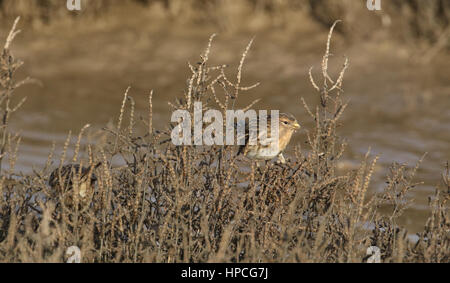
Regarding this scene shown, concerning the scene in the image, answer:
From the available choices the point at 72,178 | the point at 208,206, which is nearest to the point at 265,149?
the point at 208,206

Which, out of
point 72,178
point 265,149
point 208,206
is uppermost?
point 265,149

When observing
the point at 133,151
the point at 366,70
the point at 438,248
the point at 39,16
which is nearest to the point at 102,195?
Answer: the point at 133,151

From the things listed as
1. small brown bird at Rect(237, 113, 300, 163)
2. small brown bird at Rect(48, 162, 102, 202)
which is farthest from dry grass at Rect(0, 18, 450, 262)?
small brown bird at Rect(237, 113, 300, 163)

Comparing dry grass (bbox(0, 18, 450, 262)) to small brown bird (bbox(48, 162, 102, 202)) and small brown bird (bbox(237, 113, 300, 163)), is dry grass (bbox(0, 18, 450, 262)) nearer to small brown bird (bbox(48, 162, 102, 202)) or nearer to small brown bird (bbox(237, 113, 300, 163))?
small brown bird (bbox(48, 162, 102, 202))

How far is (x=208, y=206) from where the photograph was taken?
17.8 ft

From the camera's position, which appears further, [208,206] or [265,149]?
[265,149]

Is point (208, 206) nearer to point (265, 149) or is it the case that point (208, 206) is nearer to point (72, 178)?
point (265, 149)

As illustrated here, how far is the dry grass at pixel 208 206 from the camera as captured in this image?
5.11 meters

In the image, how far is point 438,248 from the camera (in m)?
5.21

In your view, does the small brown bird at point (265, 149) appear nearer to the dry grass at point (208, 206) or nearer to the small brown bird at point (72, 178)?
the dry grass at point (208, 206)

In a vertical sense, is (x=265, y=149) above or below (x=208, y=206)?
above

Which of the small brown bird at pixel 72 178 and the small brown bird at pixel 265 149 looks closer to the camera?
the small brown bird at pixel 72 178

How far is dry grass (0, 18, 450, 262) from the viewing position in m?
5.11

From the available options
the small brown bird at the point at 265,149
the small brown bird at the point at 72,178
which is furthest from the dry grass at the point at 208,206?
the small brown bird at the point at 265,149
